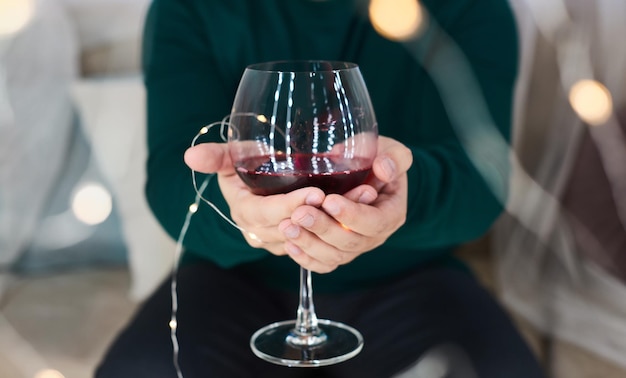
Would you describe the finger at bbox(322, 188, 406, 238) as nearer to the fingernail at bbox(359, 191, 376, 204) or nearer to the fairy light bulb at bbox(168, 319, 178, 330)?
the fingernail at bbox(359, 191, 376, 204)

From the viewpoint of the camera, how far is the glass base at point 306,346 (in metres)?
0.54

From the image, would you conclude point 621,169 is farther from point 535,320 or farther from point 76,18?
point 76,18

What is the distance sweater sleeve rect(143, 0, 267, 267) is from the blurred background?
6.3 inches

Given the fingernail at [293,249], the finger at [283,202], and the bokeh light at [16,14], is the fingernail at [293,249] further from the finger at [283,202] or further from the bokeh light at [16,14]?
the bokeh light at [16,14]

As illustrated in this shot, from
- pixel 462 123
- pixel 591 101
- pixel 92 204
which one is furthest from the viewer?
pixel 92 204

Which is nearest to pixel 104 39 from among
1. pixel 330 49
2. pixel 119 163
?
pixel 119 163

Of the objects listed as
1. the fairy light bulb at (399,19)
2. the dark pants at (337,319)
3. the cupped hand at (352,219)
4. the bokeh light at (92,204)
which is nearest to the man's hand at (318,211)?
the cupped hand at (352,219)

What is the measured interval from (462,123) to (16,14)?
61cm

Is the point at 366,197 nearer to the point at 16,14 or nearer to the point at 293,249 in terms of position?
the point at 293,249

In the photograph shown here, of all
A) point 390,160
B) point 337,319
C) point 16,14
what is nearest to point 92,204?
point 16,14

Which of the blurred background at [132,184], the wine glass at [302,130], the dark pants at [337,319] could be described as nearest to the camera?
the wine glass at [302,130]

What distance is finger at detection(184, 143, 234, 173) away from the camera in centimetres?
54

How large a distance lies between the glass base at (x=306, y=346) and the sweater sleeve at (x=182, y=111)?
92mm

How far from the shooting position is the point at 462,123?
78 centimetres
